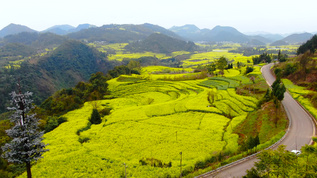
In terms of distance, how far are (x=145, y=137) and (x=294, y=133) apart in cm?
1836

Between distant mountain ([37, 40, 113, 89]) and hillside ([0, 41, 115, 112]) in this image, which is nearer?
hillside ([0, 41, 115, 112])

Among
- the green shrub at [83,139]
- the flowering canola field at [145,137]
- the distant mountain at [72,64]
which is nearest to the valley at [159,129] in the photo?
the flowering canola field at [145,137]

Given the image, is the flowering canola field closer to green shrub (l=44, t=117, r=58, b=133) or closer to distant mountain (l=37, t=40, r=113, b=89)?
green shrub (l=44, t=117, r=58, b=133)

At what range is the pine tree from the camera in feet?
43.8

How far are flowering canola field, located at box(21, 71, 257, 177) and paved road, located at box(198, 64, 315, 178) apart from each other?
3.40 meters

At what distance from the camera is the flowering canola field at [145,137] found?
19938 mm

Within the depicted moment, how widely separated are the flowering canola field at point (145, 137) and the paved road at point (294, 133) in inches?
134

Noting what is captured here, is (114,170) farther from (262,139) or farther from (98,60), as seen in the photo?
(98,60)

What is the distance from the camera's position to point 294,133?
77.4ft

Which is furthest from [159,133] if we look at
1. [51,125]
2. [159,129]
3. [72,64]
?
[72,64]

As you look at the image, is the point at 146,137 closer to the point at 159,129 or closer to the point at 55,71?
the point at 159,129

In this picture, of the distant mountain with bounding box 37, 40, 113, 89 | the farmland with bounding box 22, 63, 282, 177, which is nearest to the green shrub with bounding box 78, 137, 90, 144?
the farmland with bounding box 22, 63, 282, 177

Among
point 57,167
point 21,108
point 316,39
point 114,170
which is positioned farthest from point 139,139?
point 316,39

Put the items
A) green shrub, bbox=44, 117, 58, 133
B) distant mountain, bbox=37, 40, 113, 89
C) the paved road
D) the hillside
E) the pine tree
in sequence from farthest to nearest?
distant mountain, bbox=37, 40, 113, 89, the hillside, green shrub, bbox=44, 117, 58, 133, the paved road, the pine tree
